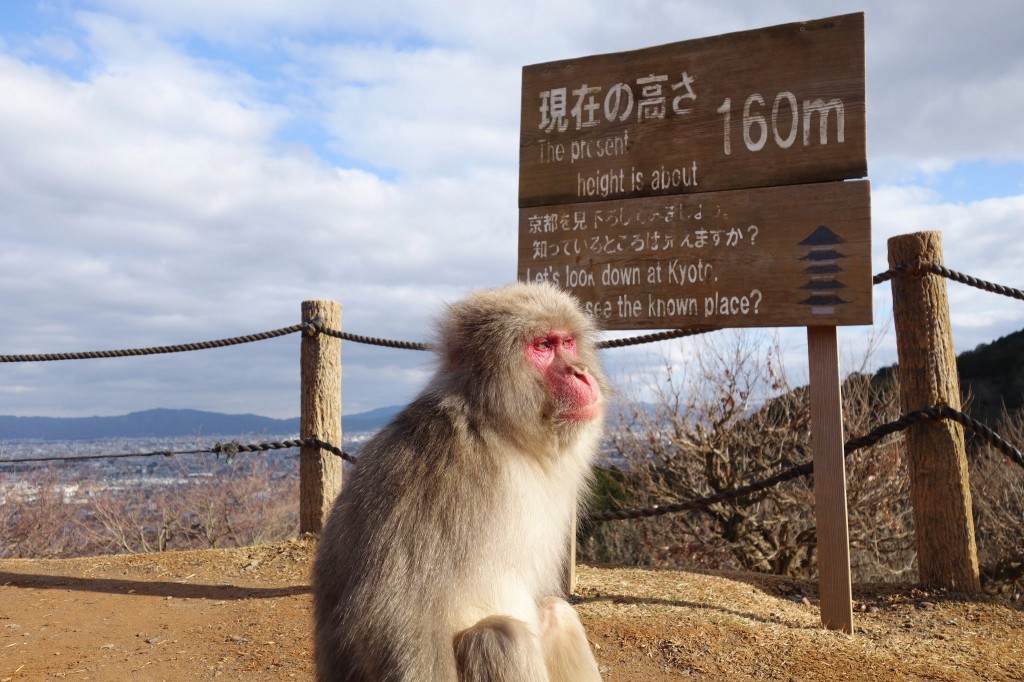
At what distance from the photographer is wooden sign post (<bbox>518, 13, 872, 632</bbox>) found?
4078 millimetres

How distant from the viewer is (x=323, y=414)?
560cm

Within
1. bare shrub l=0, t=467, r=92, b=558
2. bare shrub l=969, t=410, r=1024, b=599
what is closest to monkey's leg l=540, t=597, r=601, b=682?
bare shrub l=969, t=410, r=1024, b=599

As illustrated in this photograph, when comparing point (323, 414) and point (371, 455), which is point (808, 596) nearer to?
point (323, 414)

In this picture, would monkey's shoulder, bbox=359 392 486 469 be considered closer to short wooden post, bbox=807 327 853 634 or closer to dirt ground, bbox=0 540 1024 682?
dirt ground, bbox=0 540 1024 682

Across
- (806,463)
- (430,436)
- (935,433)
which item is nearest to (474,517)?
(430,436)

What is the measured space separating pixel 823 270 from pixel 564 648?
2.40 meters

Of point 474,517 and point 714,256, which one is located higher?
point 714,256

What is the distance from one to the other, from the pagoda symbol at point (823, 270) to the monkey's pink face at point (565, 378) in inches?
72.1

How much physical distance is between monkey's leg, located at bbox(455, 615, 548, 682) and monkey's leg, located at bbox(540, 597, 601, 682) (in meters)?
0.36

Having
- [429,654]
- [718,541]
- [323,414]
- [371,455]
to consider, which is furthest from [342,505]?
[718,541]

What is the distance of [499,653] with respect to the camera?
214 centimetres

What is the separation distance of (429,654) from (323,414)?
3591 millimetres

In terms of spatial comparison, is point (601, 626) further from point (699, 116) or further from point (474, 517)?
point (699, 116)

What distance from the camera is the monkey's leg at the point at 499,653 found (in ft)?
7.00
